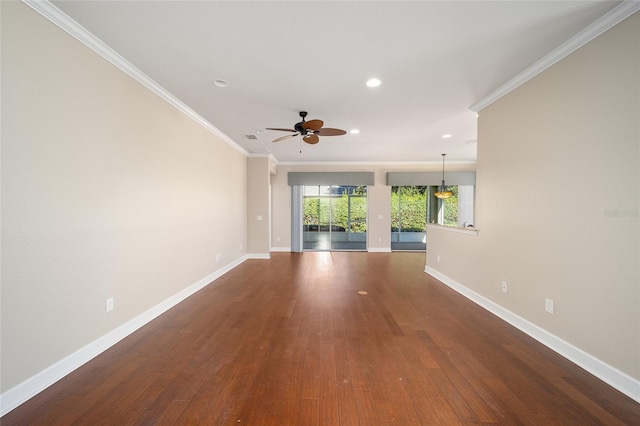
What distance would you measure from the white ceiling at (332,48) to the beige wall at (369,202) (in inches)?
145

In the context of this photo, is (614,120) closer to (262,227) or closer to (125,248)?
(125,248)

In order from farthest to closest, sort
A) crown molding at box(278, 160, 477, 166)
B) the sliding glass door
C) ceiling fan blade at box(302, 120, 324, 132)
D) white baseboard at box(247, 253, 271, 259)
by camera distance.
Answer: the sliding glass door < crown molding at box(278, 160, 477, 166) < white baseboard at box(247, 253, 271, 259) < ceiling fan blade at box(302, 120, 324, 132)

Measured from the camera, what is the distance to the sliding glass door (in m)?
Answer: 7.50

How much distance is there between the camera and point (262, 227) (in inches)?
238

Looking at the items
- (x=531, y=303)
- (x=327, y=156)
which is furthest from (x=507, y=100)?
(x=327, y=156)

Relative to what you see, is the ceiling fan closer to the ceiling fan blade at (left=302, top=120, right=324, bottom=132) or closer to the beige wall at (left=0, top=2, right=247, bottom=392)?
the ceiling fan blade at (left=302, top=120, right=324, bottom=132)

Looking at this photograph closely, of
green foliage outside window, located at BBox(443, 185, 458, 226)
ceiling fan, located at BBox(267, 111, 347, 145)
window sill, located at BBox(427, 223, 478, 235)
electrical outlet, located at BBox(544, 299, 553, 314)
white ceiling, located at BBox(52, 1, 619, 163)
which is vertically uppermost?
white ceiling, located at BBox(52, 1, 619, 163)

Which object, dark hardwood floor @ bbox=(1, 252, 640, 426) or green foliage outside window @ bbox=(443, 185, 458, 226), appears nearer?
dark hardwood floor @ bbox=(1, 252, 640, 426)

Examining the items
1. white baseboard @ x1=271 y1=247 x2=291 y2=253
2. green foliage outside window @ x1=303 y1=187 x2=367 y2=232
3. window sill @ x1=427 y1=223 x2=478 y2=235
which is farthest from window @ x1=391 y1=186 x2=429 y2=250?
white baseboard @ x1=271 y1=247 x2=291 y2=253

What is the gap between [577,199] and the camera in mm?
1970

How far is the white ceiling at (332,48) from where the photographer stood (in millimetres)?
1673

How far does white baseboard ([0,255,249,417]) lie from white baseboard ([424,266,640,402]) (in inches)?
155

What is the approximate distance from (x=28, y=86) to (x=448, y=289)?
4.93m

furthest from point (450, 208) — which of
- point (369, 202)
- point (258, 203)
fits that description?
point (258, 203)
